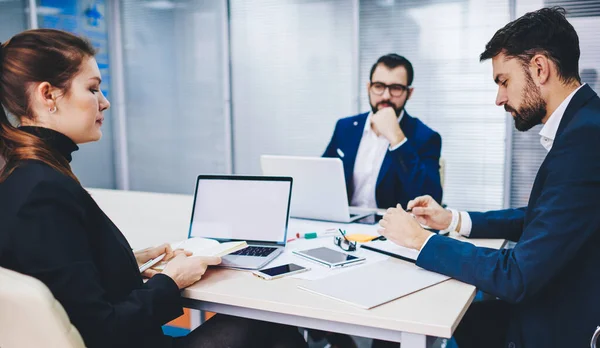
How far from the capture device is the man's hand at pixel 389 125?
2574 millimetres

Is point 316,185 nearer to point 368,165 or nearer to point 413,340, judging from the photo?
point 368,165

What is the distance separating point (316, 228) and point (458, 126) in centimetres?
244

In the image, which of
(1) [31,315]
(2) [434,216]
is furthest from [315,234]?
(1) [31,315]

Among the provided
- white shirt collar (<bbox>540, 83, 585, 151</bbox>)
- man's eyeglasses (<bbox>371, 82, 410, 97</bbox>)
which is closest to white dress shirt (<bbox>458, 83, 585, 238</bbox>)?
white shirt collar (<bbox>540, 83, 585, 151</bbox>)

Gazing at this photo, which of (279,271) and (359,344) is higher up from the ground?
(279,271)

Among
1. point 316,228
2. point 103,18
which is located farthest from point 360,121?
point 103,18

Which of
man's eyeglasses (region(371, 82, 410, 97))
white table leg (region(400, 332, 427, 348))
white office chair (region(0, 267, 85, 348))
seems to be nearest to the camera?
white office chair (region(0, 267, 85, 348))

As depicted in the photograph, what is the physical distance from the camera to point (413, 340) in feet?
3.79

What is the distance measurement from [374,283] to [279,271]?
0.28m

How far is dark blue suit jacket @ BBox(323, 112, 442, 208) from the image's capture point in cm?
248

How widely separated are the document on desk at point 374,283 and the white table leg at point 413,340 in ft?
0.34

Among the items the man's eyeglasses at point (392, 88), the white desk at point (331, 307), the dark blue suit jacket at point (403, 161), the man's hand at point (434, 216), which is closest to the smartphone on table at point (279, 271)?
the white desk at point (331, 307)

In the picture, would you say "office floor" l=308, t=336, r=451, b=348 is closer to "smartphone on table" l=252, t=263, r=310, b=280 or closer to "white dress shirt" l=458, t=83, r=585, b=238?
"smartphone on table" l=252, t=263, r=310, b=280

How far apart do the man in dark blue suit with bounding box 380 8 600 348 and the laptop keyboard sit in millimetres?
398
